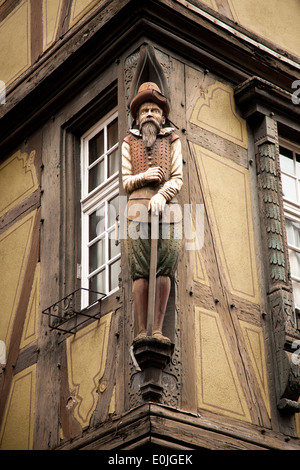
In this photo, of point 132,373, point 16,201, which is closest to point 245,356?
point 132,373

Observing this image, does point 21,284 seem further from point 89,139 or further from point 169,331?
point 169,331

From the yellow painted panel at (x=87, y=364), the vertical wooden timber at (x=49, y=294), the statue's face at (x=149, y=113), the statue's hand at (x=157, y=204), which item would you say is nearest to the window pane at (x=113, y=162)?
the vertical wooden timber at (x=49, y=294)

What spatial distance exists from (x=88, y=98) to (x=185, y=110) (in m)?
1.15

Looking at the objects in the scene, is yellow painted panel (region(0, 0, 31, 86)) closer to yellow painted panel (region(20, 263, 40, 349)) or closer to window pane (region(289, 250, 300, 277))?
yellow painted panel (region(20, 263, 40, 349))

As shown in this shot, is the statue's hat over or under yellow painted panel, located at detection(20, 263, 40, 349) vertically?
over

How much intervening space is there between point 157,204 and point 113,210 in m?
1.31

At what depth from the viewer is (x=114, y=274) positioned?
10.2m

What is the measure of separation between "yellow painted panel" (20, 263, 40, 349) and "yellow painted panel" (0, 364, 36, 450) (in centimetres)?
31

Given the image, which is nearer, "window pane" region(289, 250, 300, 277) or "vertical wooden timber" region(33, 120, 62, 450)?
"vertical wooden timber" region(33, 120, 62, 450)

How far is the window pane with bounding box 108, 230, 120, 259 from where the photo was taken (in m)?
10.3

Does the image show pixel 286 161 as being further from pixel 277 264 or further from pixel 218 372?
pixel 218 372
